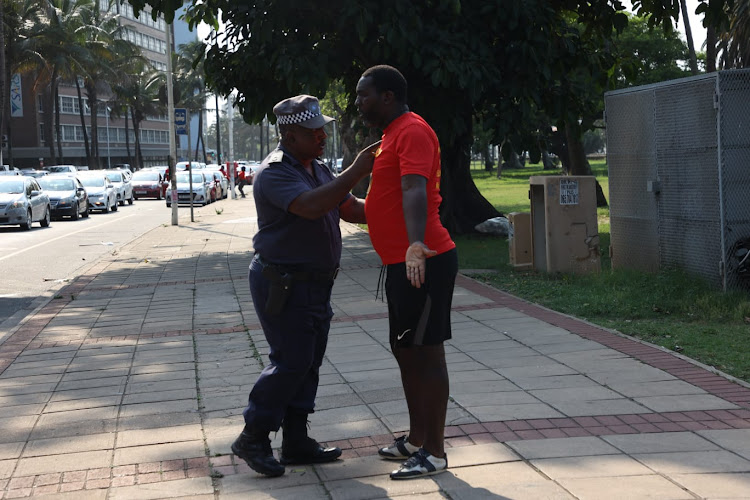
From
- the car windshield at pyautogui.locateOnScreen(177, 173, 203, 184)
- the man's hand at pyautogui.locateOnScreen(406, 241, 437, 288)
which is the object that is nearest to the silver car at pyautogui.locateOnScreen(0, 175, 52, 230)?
the car windshield at pyautogui.locateOnScreen(177, 173, 203, 184)

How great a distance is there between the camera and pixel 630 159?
38.2 ft

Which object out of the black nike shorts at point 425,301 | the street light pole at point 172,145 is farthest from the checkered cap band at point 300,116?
the street light pole at point 172,145

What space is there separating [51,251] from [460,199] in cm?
837

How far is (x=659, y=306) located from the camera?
369 inches

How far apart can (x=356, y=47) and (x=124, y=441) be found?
11290 millimetres

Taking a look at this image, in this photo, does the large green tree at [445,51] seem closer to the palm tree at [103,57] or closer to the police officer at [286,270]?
the police officer at [286,270]

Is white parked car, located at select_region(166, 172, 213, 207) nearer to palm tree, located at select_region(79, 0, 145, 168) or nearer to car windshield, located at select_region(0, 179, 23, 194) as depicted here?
car windshield, located at select_region(0, 179, 23, 194)

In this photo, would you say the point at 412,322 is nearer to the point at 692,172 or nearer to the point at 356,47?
the point at 692,172

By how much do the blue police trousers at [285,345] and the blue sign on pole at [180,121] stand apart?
22527 millimetres

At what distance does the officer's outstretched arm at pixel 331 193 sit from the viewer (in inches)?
174

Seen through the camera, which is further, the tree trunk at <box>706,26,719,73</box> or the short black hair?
the tree trunk at <box>706,26,719,73</box>

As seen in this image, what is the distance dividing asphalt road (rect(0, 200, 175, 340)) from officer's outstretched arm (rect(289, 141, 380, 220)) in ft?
21.5

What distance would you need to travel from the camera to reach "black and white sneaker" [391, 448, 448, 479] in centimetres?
453

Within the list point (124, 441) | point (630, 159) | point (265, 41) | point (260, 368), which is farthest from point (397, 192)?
point (265, 41)
